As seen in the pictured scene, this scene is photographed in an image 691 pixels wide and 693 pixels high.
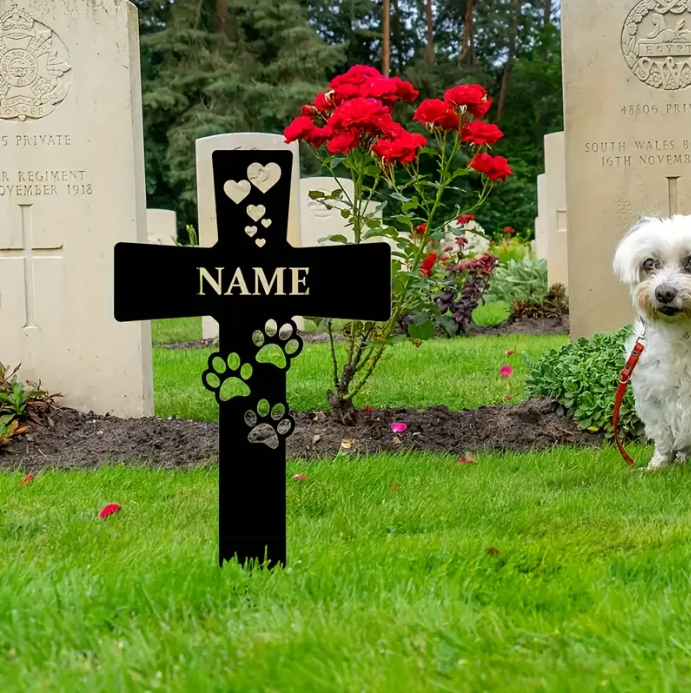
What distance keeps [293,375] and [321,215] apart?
5.60 m

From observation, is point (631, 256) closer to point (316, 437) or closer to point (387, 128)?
point (387, 128)

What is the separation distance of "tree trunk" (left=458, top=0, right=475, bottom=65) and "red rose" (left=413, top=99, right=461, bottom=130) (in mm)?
22666

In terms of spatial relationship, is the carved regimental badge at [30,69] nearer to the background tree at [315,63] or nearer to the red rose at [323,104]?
the red rose at [323,104]

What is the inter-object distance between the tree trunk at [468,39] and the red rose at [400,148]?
75.0 ft

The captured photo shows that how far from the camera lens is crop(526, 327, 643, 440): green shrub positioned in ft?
14.8

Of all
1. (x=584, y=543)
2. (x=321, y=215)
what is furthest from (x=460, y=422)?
(x=321, y=215)

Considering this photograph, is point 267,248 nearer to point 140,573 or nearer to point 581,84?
point 140,573

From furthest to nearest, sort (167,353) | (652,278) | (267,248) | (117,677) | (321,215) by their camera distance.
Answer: (321,215) < (167,353) < (652,278) < (267,248) < (117,677)

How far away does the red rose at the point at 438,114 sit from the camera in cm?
415

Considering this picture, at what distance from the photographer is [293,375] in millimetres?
6680

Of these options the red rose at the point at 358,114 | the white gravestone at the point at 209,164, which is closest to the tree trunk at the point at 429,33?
the white gravestone at the point at 209,164

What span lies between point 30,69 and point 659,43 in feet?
12.1

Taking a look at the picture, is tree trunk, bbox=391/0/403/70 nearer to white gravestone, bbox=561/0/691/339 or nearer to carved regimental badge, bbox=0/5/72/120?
white gravestone, bbox=561/0/691/339

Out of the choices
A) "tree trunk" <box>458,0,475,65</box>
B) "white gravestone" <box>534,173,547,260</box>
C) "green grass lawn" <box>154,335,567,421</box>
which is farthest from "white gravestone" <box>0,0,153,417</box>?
"tree trunk" <box>458,0,475,65</box>
